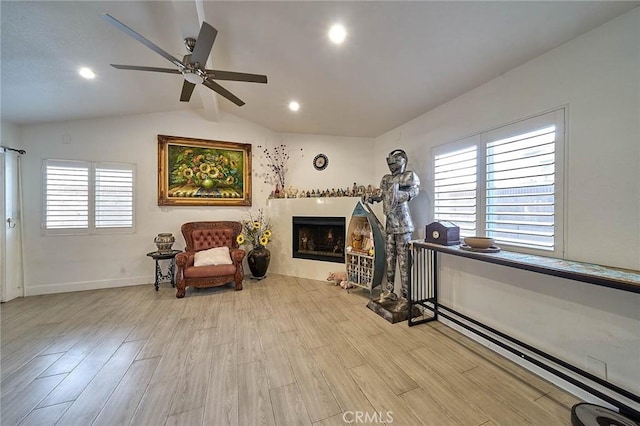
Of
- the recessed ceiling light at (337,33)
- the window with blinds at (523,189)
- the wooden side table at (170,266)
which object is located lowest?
the wooden side table at (170,266)

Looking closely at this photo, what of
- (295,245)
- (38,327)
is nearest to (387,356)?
(295,245)

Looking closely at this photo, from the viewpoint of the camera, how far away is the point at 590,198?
1.60 meters

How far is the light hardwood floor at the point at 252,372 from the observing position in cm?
143

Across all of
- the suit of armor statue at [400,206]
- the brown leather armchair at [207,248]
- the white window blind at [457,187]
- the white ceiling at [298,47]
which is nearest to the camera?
the white ceiling at [298,47]

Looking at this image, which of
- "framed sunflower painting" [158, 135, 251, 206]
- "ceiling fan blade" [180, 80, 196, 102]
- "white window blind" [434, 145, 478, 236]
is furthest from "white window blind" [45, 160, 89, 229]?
"white window blind" [434, 145, 478, 236]

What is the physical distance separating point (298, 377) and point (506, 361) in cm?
181

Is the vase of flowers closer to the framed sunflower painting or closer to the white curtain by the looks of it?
the framed sunflower painting

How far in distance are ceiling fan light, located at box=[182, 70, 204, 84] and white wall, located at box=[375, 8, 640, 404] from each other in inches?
118

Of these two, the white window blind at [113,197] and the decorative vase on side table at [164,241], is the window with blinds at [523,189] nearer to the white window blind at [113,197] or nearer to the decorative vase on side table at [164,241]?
the decorative vase on side table at [164,241]

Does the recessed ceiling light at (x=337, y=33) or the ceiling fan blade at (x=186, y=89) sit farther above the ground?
the recessed ceiling light at (x=337, y=33)

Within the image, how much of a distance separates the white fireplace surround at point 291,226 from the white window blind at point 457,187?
4.38 feet

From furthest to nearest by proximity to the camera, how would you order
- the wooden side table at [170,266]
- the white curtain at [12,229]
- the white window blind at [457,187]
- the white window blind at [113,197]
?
the white window blind at [113,197] → the wooden side table at [170,266] → the white curtain at [12,229] → the white window blind at [457,187]

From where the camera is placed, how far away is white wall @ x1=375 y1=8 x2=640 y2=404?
1.43 metres
